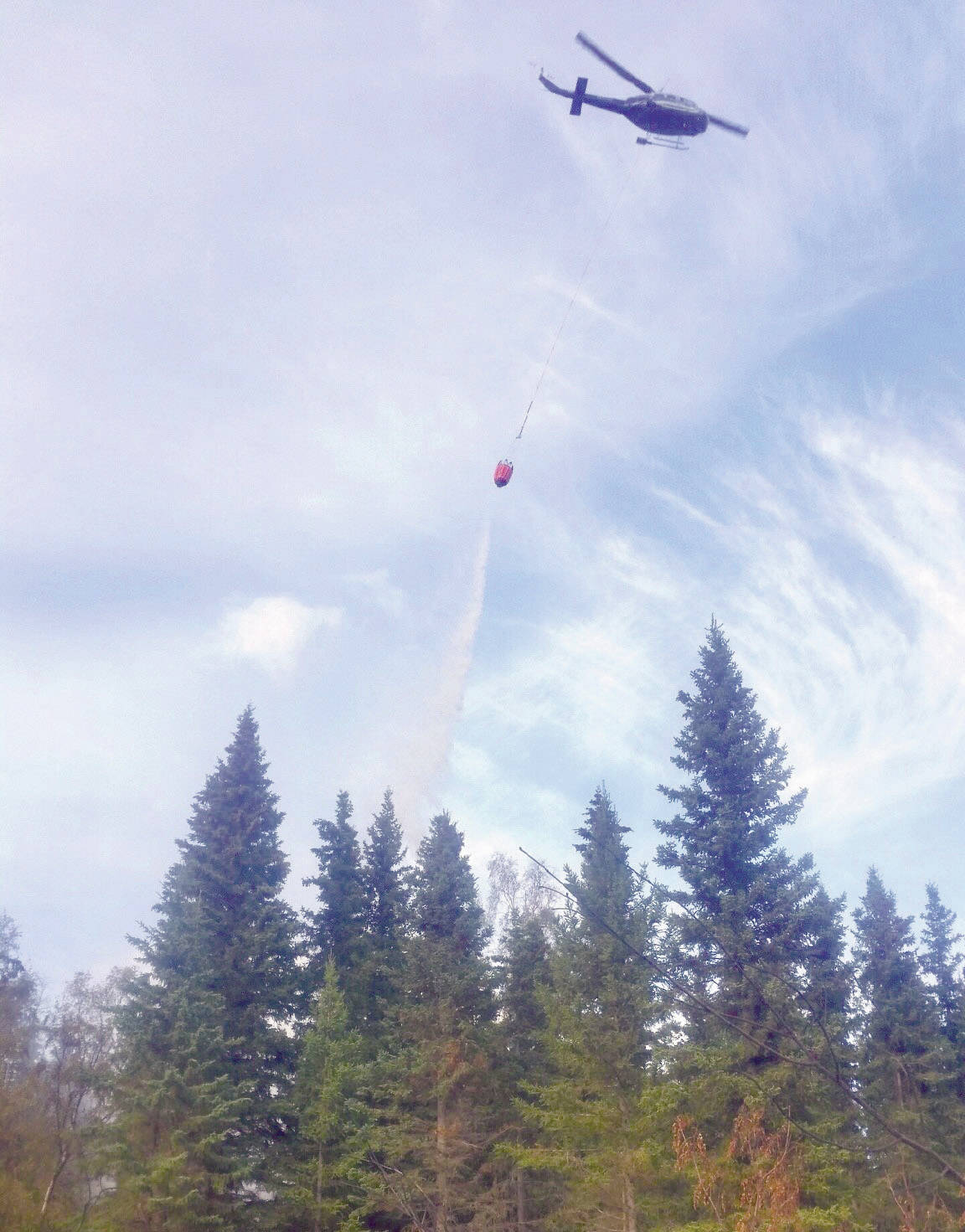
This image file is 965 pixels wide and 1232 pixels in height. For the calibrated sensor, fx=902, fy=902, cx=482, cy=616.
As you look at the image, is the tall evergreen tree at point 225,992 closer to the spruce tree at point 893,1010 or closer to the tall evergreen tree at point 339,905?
the tall evergreen tree at point 339,905

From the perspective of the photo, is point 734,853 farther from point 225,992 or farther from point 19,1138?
point 19,1138

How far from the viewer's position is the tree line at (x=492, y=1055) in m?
22.3

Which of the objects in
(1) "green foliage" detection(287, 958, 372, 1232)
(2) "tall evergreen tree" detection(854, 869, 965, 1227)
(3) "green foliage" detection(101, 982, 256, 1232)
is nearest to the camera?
(3) "green foliage" detection(101, 982, 256, 1232)

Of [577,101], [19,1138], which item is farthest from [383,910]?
[577,101]

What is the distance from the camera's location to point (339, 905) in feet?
123

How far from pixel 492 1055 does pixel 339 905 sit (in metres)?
10.4

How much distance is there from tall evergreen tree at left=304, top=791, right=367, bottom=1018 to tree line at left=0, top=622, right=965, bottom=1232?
0.55 m

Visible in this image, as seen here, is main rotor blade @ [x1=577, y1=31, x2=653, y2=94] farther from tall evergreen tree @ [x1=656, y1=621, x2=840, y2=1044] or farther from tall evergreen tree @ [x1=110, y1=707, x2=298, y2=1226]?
tall evergreen tree @ [x1=110, y1=707, x2=298, y2=1226]

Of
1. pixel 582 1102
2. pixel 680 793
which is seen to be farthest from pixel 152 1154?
pixel 680 793

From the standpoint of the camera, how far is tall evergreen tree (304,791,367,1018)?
35.8m

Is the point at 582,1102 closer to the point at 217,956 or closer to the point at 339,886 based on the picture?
the point at 217,956

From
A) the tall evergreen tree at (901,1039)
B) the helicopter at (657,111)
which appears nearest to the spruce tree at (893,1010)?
the tall evergreen tree at (901,1039)

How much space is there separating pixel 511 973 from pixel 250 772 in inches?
492

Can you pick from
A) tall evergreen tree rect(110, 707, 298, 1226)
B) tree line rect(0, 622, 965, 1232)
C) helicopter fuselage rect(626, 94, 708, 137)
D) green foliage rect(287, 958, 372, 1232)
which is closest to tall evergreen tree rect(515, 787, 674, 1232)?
tree line rect(0, 622, 965, 1232)
